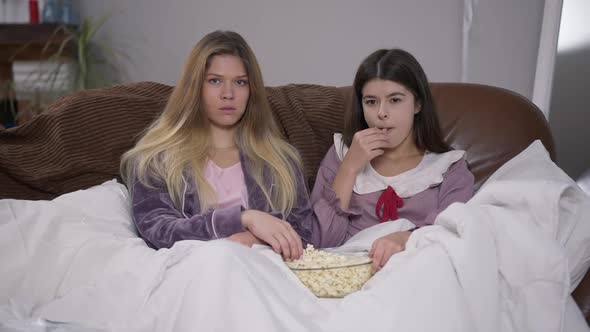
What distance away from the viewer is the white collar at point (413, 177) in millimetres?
1985

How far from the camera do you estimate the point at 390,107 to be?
6.53 ft

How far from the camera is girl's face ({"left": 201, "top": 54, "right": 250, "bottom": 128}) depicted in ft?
6.42

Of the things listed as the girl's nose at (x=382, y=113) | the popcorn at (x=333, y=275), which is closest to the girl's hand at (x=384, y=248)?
the popcorn at (x=333, y=275)

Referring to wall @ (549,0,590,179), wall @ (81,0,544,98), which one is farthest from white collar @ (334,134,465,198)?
wall @ (81,0,544,98)

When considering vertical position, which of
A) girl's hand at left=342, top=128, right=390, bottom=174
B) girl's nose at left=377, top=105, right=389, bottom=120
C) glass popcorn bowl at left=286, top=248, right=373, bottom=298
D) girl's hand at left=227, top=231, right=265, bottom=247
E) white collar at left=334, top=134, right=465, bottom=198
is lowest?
girl's hand at left=227, top=231, right=265, bottom=247

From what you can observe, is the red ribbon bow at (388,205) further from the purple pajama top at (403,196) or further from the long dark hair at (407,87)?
the long dark hair at (407,87)

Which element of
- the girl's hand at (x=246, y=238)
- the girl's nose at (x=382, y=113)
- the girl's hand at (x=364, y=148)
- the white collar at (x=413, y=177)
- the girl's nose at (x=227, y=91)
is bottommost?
the girl's hand at (x=246, y=238)

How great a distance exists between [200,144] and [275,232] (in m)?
0.42

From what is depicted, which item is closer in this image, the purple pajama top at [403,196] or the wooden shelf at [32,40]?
the purple pajama top at [403,196]

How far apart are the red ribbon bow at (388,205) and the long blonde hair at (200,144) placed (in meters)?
0.24

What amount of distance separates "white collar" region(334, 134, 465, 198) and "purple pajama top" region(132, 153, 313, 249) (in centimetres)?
18

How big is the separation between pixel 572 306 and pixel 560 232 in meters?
0.18

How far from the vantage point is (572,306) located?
1.46 m

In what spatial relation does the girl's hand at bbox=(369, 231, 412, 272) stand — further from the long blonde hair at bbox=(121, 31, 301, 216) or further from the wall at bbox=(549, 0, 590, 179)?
the wall at bbox=(549, 0, 590, 179)
